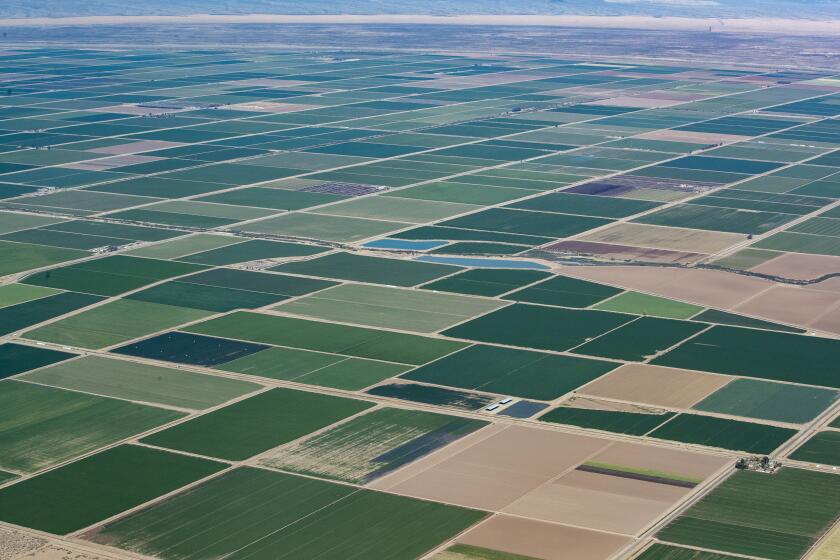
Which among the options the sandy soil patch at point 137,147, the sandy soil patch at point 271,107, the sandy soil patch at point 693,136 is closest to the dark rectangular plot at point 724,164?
the sandy soil patch at point 693,136

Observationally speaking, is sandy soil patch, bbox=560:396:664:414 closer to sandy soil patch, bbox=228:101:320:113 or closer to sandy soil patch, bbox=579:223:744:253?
sandy soil patch, bbox=579:223:744:253

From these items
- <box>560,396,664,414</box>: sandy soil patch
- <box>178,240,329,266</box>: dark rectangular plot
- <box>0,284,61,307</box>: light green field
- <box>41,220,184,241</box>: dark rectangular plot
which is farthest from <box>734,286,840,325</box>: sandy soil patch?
<box>41,220,184,241</box>: dark rectangular plot

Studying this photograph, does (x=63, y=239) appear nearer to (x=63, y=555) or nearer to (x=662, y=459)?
(x=63, y=555)

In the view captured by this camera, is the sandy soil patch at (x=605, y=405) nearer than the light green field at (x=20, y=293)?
Yes

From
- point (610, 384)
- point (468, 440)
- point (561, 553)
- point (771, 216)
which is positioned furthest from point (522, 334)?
point (771, 216)

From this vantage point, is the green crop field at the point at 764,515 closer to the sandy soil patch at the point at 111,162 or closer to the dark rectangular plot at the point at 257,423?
the dark rectangular plot at the point at 257,423

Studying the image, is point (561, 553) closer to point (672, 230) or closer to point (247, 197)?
point (672, 230)

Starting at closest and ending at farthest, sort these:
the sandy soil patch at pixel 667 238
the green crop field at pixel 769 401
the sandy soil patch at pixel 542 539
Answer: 1. the sandy soil patch at pixel 542 539
2. the green crop field at pixel 769 401
3. the sandy soil patch at pixel 667 238

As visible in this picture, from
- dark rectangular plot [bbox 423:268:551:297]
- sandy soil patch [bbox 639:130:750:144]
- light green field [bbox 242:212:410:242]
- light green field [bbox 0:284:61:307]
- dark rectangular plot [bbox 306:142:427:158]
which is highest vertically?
dark rectangular plot [bbox 306:142:427:158]
